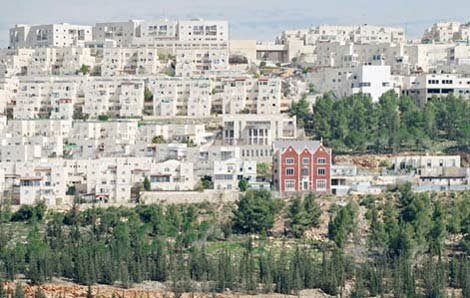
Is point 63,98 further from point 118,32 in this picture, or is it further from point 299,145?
point 299,145

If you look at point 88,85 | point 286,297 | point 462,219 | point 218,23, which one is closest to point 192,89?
point 88,85

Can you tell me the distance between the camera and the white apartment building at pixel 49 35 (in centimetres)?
6888

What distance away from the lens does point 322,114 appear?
5781cm

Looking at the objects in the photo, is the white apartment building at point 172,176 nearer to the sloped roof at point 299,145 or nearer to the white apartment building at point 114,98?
the sloped roof at point 299,145

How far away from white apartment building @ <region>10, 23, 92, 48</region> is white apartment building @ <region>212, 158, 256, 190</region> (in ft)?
52.4

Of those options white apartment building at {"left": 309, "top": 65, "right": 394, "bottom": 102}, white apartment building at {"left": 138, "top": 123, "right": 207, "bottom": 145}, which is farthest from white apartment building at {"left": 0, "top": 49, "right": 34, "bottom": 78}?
white apartment building at {"left": 309, "top": 65, "right": 394, "bottom": 102}

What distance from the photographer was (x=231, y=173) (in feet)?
175

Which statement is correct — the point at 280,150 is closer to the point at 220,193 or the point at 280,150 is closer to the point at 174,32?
the point at 220,193

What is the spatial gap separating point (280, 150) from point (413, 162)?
4.61 m

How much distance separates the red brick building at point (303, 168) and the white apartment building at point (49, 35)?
56.6 ft

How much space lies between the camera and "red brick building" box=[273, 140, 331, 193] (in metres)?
52.9

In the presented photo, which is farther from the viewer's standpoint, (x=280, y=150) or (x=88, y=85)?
(x=88, y=85)

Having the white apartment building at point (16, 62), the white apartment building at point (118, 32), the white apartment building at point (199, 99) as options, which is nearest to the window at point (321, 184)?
the white apartment building at point (199, 99)

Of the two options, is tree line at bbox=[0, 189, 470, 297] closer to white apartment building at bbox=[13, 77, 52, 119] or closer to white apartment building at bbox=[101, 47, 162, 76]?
white apartment building at bbox=[13, 77, 52, 119]
